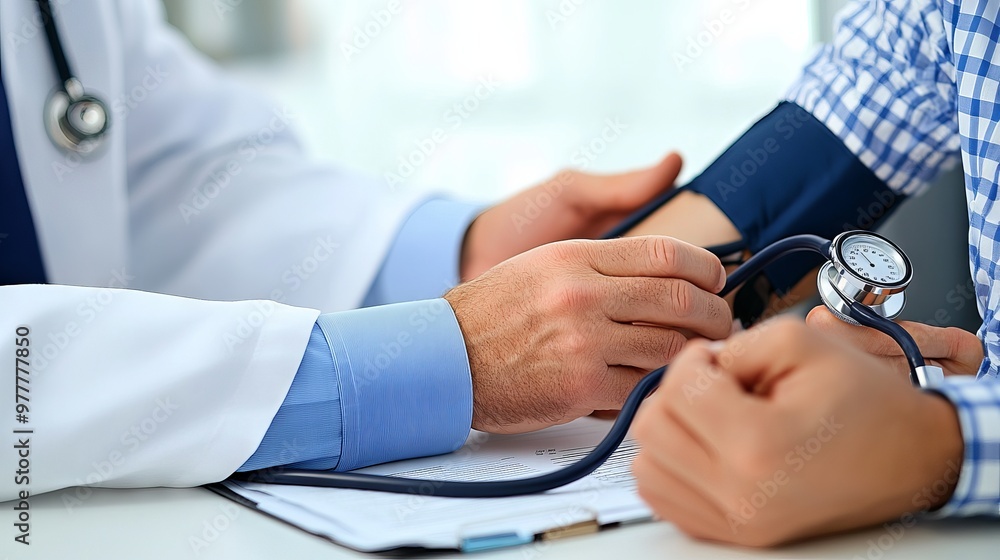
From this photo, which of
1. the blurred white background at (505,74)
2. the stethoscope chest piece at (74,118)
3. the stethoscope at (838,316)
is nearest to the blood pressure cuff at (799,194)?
the stethoscope at (838,316)

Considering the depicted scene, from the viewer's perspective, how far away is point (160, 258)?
1169mm

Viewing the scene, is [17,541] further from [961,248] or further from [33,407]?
[961,248]

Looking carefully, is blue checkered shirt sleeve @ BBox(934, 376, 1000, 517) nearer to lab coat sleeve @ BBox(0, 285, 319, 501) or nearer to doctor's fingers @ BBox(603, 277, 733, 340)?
doctor's fingers @ BBox(603, 277, 733, 340)

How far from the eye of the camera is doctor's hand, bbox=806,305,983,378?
595 millimetres

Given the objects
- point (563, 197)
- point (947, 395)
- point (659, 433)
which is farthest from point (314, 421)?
point (563, 197)

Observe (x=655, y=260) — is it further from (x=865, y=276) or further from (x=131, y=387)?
(x=131, y=387)

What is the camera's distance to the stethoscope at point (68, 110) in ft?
3.04

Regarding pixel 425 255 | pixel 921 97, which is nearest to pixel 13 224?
pixel 425 255

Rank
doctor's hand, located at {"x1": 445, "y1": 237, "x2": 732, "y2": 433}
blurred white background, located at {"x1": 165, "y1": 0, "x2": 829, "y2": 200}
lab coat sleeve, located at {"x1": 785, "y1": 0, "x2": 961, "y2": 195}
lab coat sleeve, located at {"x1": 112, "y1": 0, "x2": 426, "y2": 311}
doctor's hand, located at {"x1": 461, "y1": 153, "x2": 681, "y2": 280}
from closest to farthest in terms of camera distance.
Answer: doctor's hand, located at {"x1": 445, "y1": 237, "x2": 732, "y2": 433} < lab coat sleeve, located at {"x1": 785, "y1": 0, "x2": 961, "y2": 195} < doctor's hand, located at {"x1": 461, "y1": 153, "x2": 681, "y2": 280} < lab coat sleeve, located at {"x1": 112, "y1": 0, "x2": 426, "y2": 311} < blurred white background, located at {"x1": 165, "y1": 0, "x2": 829, "y2": 200}

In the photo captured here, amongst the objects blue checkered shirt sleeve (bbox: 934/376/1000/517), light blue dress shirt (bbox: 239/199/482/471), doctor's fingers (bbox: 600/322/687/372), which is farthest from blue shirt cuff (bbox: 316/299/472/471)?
blue checkered shirt sleeve (bbox: 934/376/1000/517)

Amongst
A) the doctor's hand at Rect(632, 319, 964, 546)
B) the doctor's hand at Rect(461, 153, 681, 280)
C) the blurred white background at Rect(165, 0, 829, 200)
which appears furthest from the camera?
the blurred white background at Rect(165, 0, 829, 200)

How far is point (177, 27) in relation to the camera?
3049 mm

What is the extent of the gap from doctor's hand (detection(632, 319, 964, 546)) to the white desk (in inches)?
0.7

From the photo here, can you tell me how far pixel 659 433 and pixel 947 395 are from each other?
153 mm
